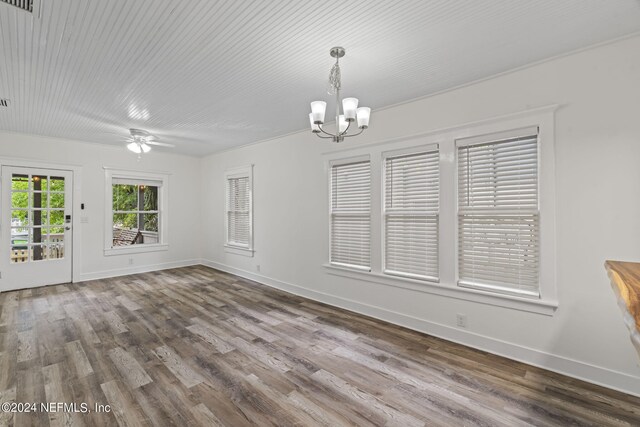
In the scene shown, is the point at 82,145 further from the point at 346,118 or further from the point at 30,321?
the point at 346,118

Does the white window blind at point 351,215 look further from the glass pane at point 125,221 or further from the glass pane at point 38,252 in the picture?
the glass pane at point 38,252

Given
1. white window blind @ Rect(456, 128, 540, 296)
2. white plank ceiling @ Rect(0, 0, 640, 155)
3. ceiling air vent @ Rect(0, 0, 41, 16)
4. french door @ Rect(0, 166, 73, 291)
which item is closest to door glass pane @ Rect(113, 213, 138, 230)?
french door @ Rect(0, 166, 73, 291)

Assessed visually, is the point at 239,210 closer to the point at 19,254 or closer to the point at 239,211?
the point at 239,211

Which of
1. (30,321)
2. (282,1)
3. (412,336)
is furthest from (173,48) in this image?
(30,321)

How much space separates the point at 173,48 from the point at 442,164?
108 inches

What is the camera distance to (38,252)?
5.30m

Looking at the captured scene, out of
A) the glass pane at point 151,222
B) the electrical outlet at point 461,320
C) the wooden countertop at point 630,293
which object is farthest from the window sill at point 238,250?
the wooden countertop at point 630,293

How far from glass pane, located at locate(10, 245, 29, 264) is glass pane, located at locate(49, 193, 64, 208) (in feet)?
2.71

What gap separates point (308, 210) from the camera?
4.69 metres

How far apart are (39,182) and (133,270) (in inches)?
89.8

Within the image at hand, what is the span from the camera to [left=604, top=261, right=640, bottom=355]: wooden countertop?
0.99m

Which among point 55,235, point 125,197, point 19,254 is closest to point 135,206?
point 125,197

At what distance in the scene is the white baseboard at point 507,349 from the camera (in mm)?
2325

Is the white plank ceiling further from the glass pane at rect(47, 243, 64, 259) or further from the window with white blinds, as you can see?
the glass pane at rect(47, 243, 64, 259)
